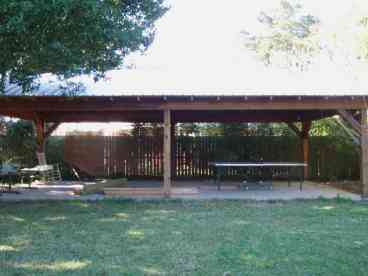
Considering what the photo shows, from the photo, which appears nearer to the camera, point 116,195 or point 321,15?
point 116,195

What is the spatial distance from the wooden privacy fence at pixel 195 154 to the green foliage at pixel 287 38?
11.5 m

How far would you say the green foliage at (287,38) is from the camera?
27297mm

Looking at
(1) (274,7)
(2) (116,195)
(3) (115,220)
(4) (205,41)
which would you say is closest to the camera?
(3) (115,220)

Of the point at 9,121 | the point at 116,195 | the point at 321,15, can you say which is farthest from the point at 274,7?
the point at 116,195

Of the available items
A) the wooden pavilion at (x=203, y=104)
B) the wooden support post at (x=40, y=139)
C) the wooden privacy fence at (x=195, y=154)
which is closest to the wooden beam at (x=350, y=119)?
the wooden pavilion at (x=203, y=104)

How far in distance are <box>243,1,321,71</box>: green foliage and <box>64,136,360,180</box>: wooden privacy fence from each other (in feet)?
37.6

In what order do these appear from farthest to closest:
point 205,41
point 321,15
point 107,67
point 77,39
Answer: point 205,41 → point 321,15 → point 107,67 → point 77,39

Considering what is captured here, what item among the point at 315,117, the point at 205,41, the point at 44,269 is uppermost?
the point at 205,41

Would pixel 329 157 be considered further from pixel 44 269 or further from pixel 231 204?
pixel 44 269

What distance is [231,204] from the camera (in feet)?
31.9

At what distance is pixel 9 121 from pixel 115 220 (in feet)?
35.3

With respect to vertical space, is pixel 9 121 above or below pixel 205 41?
below

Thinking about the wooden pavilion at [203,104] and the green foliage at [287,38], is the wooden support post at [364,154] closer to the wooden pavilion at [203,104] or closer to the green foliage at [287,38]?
the wooden pavilion at [203,104]

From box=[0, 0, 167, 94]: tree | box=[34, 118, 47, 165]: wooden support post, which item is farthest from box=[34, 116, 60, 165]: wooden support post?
box=[0, 0, 167, 94]: tree
